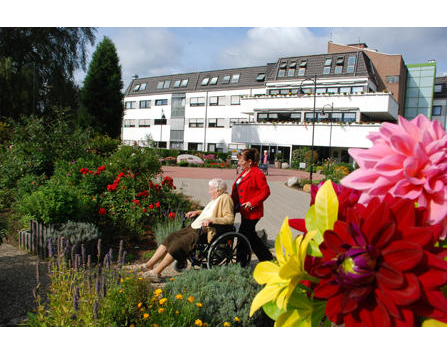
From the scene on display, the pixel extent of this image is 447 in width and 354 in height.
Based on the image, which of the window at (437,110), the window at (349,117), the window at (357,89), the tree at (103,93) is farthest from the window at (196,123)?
the window at (437,110)

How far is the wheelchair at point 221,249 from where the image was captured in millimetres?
5031

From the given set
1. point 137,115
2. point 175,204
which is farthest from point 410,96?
point 175,204

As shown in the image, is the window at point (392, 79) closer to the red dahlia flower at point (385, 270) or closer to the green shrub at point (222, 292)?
the green shrub at point (222, 292)

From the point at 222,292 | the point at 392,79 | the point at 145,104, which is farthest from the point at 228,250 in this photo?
the point at 145,104

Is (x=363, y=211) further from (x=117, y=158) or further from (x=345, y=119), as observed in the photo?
(x=345, y=119)

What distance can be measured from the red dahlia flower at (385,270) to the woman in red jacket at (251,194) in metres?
4.77

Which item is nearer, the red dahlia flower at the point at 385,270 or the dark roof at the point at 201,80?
the red dahlia flower at the point at 385,270

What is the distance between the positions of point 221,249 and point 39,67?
68.7 ft

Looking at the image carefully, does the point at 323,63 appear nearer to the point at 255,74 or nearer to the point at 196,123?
the point at 255,74

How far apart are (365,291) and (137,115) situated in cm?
5976

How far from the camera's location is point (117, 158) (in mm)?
8625

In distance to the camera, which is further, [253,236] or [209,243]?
[253,236]

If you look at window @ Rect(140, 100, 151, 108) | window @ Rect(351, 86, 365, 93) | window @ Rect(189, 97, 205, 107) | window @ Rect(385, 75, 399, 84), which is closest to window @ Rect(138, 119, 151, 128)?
window @ Rect(140, 100, 151, 108)

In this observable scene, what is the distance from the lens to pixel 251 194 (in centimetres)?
543
